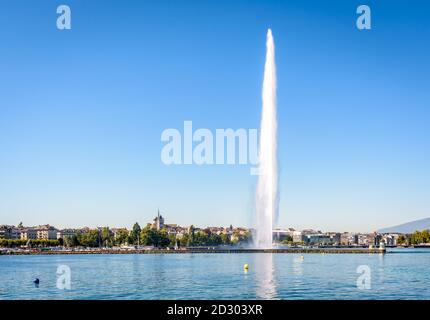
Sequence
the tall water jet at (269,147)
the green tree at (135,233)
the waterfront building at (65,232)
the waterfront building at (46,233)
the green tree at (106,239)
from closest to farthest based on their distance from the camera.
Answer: the tall water jet at (269,147), the green tree at (135,233), the green tree at (106,239), the waterfront building at (46,233), the waterfront building at (65,232)

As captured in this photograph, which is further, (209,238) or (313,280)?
(209,238)

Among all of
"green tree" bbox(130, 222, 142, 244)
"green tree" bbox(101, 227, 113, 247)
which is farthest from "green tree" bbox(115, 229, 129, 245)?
"green tree" bbox(101, 227, 113, 247)

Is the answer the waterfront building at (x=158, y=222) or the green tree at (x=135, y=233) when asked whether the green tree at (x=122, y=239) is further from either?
the waterfront building at (x=158, y=222)

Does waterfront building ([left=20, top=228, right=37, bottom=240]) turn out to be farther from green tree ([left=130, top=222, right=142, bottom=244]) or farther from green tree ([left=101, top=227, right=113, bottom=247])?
green tree ([left=130, top=222, right=142, bottom=244])

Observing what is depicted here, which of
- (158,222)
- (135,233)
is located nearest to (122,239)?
(135,233)

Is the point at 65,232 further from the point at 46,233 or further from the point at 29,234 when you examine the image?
the point at 29,234

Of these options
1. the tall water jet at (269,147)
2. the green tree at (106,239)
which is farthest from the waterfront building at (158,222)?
the tall water jet at (269,147)

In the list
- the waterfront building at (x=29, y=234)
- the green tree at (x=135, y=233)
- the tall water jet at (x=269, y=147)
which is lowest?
the waterfront building at (x=29, y=234)
